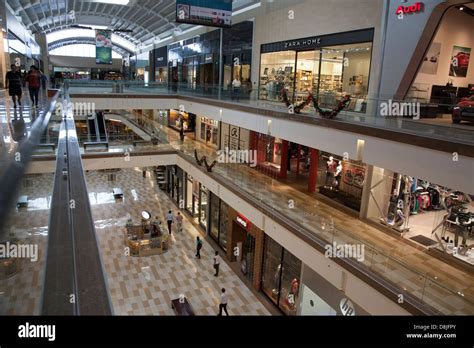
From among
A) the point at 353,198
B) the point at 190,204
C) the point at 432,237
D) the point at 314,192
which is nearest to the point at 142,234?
the point at 190,204

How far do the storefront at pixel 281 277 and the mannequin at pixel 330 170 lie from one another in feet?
10.6

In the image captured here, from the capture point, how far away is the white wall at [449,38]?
12.8m

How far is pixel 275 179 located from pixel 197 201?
684 centimetres

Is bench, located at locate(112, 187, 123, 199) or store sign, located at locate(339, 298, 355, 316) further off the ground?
store sign, located at locate(339, 298, 355, 316)

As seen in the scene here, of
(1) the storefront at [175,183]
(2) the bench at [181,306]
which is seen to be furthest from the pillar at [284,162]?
(1) the storefront at [175,183]

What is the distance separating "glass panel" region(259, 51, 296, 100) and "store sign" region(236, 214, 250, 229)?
5.24m

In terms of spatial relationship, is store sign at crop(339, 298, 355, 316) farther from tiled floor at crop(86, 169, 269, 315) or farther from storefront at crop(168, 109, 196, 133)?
storefront at crop(168, 109, 196, 133)

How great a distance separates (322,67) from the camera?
16.2 meters

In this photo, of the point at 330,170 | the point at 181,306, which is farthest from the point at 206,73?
the point at 181,306

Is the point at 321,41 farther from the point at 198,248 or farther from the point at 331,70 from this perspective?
the point at 198,248

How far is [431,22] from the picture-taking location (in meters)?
10.6

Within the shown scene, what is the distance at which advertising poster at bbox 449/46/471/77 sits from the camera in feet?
43.2

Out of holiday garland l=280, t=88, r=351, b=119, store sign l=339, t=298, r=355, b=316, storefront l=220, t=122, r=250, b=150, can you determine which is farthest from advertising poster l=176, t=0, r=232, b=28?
store sign l=339, t=298, r=355, b=316
